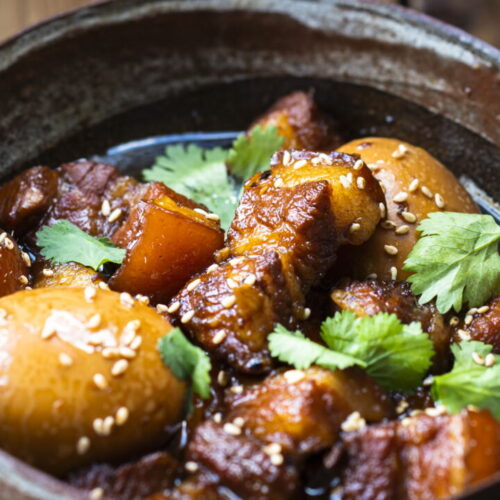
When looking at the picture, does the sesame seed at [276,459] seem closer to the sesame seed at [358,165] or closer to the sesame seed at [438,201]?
the sesame seed at [358,165]

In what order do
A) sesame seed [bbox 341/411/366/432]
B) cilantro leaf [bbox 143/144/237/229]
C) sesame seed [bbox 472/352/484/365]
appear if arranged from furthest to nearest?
1. cilantro leaf [bbox 143/144/237/229]
2. sesame seed [bbox 472/352/484/365]
3. sesame seed [bbox 341/411/366/432]

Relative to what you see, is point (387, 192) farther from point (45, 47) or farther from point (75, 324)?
point (45, 47)

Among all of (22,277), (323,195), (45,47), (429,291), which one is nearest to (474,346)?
(429,291)

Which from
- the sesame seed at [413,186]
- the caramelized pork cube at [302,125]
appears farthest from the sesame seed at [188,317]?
the caramelized pork cube at [302,125]

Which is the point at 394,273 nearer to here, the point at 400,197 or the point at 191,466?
the point at 400,197

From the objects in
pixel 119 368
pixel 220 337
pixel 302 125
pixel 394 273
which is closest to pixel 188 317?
pixel 220 337

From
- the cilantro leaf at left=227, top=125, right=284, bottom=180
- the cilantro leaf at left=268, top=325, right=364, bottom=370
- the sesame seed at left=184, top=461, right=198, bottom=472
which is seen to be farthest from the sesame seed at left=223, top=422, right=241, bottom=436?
the cilantro leaf at left=227, top=125, right=284, bottom=180

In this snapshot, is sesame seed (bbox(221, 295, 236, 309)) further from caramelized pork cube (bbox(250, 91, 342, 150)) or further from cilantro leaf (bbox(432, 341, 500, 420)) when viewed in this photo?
caramelized pork cube (bbox(250, 91, 342, 150))
